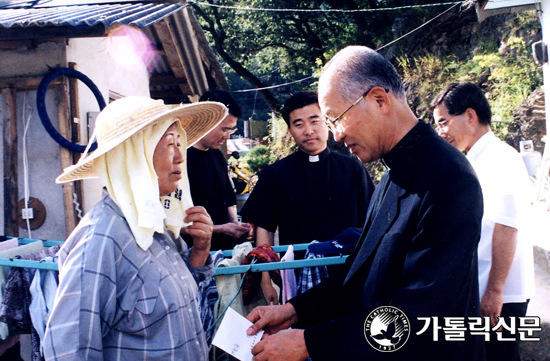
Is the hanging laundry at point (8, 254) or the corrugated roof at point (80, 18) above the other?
the corrugated roof at point (80, 18)

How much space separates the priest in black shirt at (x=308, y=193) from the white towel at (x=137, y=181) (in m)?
1.55

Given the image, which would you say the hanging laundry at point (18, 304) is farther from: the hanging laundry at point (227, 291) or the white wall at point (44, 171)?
the white wall at point (44, 171)

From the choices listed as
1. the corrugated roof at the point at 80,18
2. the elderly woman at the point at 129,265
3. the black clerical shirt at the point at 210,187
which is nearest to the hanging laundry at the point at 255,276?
the elderly woman at the point at 129,265

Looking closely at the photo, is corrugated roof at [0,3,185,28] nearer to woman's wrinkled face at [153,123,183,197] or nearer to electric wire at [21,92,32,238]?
electric wire at [21,92,32,238]

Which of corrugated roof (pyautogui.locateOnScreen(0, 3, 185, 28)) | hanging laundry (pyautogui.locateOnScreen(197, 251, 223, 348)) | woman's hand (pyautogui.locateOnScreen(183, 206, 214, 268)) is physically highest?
corrugated roof (pyautogui.locateOnScreen(0, 3, 185, 28))

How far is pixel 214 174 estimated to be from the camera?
12.9 ft

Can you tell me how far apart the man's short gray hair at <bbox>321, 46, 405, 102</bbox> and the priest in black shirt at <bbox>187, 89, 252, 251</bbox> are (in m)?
2.10

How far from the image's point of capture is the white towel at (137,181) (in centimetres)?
169

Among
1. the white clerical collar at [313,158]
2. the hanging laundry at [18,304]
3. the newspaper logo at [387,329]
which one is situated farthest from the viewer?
the white clerical collar at [313,158]

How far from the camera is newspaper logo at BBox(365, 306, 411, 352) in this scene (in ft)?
4.76

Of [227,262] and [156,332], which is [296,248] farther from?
[156,332]

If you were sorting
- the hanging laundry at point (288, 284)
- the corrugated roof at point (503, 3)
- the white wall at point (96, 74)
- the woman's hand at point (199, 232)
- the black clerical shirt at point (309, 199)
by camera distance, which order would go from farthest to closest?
1. the corrugated roof at point (503, 3)
2. the white wall at point (96, 74)
3. the black clerical shirt at point (309, 199)
4. the hanging laundry at point (288, 284)
5. the woman's hand at point (199, 232)

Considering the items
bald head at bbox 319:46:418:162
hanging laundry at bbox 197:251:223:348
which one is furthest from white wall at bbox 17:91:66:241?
bald head at bbox 319:46:418:162

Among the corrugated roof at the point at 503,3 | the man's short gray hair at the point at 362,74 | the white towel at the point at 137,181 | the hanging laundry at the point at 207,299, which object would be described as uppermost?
the corrugated roof at the point at 503,3
